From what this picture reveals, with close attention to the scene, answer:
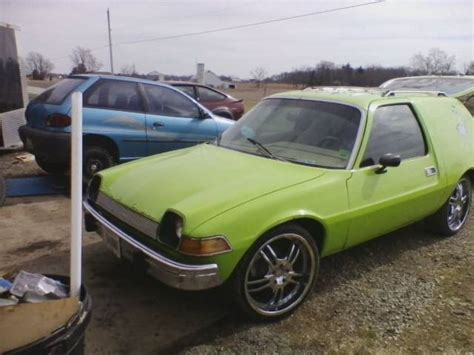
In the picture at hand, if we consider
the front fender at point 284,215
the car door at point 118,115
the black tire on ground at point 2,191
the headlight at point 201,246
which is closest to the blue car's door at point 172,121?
the car door at point 118,115

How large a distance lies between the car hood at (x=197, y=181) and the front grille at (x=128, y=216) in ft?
0.12

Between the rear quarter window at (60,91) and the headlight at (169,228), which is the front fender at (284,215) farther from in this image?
the rear quarter window at (60,91)

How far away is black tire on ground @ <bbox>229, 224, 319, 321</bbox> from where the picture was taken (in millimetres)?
2914

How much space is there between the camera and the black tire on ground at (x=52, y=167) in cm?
625

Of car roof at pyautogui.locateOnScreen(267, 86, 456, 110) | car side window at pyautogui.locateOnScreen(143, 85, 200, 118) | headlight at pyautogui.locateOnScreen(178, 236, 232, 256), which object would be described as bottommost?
headlight at pyautogui.locateOnScreen(178, 236, 232, 256)

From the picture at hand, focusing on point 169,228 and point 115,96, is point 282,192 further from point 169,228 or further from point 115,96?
point 115,96

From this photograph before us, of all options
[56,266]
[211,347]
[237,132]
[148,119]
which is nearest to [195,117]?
[148,119]

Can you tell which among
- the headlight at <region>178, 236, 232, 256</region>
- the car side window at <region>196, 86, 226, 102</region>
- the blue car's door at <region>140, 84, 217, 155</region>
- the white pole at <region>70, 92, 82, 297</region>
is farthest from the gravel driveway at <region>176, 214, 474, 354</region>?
the car side window at <region>196, 86, 226, 102</region>

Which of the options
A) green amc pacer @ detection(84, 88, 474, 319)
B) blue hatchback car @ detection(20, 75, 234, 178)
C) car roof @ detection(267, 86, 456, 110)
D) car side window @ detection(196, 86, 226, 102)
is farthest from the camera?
car side window @ detection(196, 86, 226, 102)

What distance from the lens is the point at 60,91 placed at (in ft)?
19.8

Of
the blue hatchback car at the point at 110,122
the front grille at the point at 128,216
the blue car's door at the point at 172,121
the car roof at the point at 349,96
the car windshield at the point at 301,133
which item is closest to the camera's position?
the front grille at the point at 128,216

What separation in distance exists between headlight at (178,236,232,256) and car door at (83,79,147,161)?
3627 mm

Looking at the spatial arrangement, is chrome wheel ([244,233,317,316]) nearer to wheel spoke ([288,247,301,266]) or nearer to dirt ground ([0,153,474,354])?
wheel spoke ([288,247,301,266])

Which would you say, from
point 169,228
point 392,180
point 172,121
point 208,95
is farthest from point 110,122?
point 208,95
